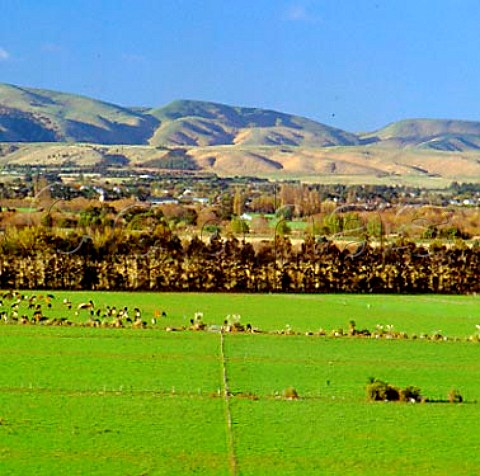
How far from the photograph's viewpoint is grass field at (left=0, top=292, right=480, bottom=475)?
17.1 metres

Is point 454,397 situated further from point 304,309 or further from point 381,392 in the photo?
point 304,309

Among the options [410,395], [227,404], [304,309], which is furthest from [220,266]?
[227,404]

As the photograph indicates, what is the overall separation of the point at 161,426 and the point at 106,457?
227cm

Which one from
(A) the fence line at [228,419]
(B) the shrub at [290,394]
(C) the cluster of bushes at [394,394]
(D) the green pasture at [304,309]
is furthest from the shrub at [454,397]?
(D) the green pasture at [304,309]

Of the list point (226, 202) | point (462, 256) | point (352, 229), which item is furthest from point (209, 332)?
point (226, 202)

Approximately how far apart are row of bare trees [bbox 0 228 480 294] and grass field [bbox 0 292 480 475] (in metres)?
10.8

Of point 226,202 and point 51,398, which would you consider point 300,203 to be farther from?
point 51,398

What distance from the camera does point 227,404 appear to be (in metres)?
21.1

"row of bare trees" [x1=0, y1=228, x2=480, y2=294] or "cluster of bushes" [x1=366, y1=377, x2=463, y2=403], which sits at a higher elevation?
"row of bare trees" [x1=0, y1=228, x2=480, y2=294]

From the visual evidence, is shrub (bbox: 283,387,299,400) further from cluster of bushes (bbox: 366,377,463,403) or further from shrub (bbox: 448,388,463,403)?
shrub (bbox: 448,388,463,403)

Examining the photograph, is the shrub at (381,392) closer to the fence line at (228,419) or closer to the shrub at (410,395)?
the shrub at (410,395)

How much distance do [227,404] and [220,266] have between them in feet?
79.6

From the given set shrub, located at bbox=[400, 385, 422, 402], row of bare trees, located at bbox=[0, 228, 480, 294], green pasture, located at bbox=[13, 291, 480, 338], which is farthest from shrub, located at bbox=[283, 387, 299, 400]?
row of bare trees, located at bbox=[0, 228, 480, 294]

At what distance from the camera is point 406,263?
1829 inches
